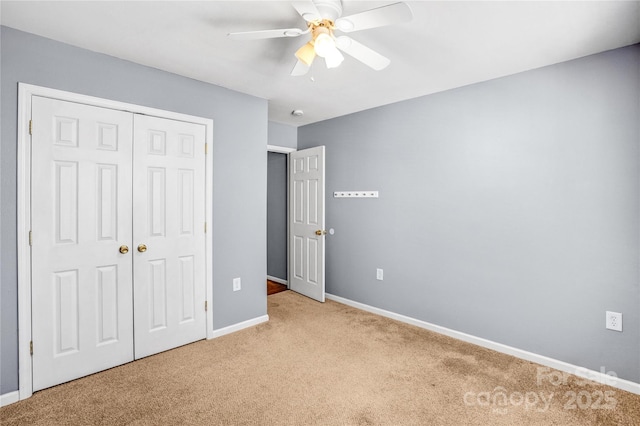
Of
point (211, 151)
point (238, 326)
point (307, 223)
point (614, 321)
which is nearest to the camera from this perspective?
point (614, 321)

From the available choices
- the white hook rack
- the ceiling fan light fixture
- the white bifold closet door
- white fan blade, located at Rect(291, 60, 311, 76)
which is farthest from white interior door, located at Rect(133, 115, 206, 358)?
the white hook rack

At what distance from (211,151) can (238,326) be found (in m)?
1.71

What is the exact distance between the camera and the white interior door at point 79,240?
7.06 ft

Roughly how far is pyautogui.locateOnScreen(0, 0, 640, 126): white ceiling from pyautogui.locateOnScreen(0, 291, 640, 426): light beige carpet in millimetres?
2328

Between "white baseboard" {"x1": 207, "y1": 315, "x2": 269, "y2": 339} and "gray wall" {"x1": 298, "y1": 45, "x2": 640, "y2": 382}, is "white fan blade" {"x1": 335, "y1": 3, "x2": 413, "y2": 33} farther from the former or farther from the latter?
"white baseboard" {"x1": 207, "y1": 315, "x2": 269, "y2": 339}

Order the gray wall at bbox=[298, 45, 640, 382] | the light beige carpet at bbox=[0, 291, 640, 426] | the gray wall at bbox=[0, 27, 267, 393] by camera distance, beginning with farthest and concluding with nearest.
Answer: the gray wall at bbox=[298, 45, 640, 382] → the gray wall at bbox=[0, 27, 267, 393] → the light beige carpet at bbox=[0, 291, 640, 426]

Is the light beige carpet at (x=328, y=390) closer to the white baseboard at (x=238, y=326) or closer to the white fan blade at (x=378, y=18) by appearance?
the white baseboard at (x=238, y=326)

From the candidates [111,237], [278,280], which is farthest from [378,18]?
[278,280]

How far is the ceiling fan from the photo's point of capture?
1.48m

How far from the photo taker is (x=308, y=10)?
1.57m

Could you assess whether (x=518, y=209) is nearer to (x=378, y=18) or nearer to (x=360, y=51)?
(x=360, y=51)

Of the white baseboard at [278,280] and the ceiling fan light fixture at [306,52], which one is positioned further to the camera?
the white baseboard at [278,280]

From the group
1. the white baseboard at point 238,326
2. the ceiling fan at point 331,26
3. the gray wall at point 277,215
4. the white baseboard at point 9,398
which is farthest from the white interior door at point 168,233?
the gray wall at point 277,215

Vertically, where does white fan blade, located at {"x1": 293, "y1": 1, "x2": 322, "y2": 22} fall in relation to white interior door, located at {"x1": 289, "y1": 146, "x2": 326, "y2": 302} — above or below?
above
